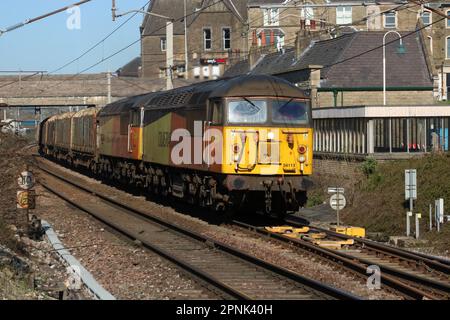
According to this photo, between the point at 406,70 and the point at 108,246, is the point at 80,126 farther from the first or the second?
the point at 108,246

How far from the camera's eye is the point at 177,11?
8838 centimetres

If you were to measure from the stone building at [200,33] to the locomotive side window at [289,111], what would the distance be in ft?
199

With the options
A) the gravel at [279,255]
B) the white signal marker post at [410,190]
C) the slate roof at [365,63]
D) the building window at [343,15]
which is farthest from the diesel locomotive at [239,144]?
the building window at [343,15]

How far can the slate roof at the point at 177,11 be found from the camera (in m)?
85.1

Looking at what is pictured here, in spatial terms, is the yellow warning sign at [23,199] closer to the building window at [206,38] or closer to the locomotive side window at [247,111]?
the locomotive side window at [247,111]

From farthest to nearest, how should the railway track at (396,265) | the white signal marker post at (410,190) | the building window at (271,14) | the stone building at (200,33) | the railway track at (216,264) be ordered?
the stone building at (200,33), the building window at (271,14), the white signal marker post at (410,190), the railway track at (396,265), the railway track at (216,264)

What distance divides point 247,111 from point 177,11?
70.7 m

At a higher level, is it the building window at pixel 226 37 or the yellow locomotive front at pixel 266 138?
the building window at pixel 226 37

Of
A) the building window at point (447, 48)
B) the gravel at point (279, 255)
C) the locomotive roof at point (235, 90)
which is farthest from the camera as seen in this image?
the building window at point (447, 48)

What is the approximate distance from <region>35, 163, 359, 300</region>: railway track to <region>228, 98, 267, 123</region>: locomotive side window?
2.83m

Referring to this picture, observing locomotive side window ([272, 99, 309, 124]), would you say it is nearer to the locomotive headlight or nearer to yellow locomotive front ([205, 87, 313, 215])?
yellow locomotive front ([205, 87, 313, 215])

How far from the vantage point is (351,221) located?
22781 mm
